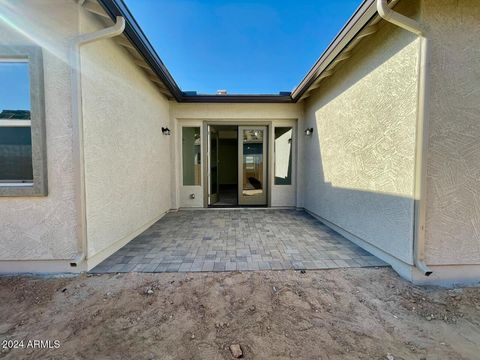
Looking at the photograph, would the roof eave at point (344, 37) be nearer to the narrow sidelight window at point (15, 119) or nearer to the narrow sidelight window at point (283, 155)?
the narrow sidelight window at point (283, 155)

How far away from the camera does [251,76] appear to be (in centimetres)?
990

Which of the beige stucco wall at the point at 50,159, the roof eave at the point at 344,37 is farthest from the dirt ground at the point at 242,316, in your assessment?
the roof eave at the point at 344,37

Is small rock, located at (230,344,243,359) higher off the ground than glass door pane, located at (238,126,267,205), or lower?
lower

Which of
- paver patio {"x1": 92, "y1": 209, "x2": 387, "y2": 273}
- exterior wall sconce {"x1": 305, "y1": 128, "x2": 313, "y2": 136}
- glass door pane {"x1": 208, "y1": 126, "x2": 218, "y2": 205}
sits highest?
exterior wall sconce {"x1": 305, "y1": 128, "x2": 313, "y2": 136}

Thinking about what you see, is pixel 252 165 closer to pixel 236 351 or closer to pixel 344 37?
pixel 344 37

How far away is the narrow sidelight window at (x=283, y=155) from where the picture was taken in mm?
Answer: 6207

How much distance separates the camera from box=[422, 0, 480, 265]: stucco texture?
2.30 m

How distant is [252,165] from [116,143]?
12.8 ft

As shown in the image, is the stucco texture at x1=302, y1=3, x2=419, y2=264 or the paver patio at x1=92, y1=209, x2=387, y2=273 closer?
the stucco texture at x1=302, y1=3, x2=419, y2=264

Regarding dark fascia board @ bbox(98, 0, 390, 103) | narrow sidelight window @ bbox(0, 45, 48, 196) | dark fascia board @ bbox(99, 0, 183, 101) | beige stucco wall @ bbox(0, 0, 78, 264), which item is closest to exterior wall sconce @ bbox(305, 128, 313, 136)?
dark fascia board @ bbox(98, 0, 390, 103)

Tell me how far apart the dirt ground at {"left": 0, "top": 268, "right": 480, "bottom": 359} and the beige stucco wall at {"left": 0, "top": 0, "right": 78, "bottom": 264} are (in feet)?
1.26

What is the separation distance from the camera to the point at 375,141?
3.03 meters

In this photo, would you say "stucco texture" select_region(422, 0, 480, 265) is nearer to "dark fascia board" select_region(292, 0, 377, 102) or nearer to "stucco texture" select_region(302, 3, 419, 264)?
"stucco texture" select_region(302, 3, 419, 264)

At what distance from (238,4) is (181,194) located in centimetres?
657
